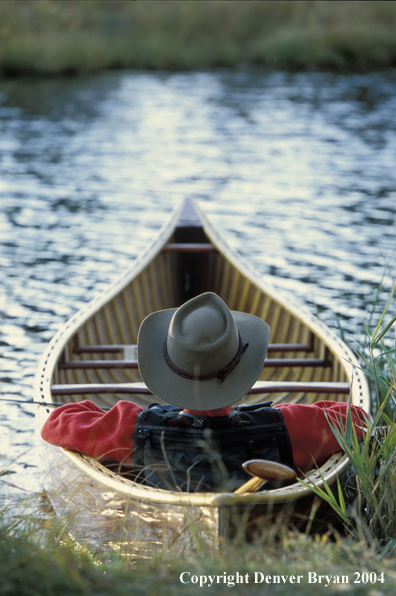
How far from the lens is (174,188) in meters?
9.69

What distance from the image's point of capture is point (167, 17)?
2362cm

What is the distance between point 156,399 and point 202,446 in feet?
5.71

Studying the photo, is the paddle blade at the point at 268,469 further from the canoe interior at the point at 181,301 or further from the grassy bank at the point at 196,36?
the grassy bank at the point at 196,36

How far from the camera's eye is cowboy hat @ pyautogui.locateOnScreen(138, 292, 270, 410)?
6.37ft

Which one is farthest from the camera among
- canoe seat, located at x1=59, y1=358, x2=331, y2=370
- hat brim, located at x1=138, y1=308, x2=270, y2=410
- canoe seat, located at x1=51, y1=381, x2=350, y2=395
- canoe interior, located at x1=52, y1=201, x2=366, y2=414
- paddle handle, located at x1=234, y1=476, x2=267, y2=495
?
canoe interior, located at x1=52, y1=201, x2=366, y2=414

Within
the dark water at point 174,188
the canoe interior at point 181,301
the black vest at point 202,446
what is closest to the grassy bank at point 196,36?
the dark water at point 174,188

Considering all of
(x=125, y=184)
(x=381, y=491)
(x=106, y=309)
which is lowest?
(x=125, y=184)

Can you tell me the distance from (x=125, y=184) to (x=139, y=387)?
7.25 m

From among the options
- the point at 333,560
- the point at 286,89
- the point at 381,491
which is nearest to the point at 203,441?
the point at 333,560

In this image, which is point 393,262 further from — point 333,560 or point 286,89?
point 286,89

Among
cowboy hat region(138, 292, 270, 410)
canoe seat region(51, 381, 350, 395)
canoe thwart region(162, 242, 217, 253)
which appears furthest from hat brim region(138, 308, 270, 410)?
canoe thwart region(162, 242, 217, 253)

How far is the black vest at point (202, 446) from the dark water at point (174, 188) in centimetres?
88

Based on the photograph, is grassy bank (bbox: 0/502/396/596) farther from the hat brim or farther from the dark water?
the dark water

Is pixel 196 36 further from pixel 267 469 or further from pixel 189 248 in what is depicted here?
pixel 267 469
